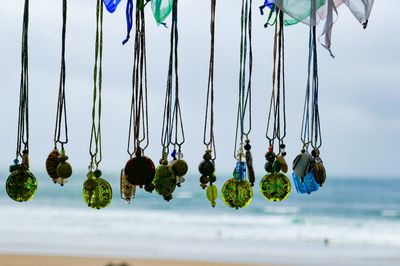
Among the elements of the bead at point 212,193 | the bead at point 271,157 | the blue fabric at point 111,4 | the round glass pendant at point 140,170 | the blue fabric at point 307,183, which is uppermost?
the blue fabric at point 111,4

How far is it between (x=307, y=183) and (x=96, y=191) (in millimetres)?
577

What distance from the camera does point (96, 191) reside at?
2.10 meters

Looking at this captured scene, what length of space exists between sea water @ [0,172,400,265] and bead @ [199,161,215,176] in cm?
351

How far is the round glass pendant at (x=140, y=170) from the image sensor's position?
6.63 feet

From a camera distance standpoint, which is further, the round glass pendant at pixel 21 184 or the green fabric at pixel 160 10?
the green fabric at pixel 160 10

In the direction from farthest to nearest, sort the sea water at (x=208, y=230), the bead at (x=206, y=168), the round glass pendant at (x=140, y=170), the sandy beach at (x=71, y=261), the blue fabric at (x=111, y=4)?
the sea water at (x=208, y=230) < the sandy beach at (x=71, y=261) < the blue fabric at (x=111, y=4) < the bead at (x=206, y=168) < the round glass pendant at (x=140, y=170)

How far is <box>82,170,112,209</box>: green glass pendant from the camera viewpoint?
82.3 inches

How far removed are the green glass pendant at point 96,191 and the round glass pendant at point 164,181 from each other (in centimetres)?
13

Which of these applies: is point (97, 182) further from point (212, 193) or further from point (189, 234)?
point (189, 234)

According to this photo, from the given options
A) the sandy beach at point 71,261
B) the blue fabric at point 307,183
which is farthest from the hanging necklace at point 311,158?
the sandy beach at point 71,261

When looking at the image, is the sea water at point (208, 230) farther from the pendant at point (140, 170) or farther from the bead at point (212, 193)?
the pendant at point (140, 170)

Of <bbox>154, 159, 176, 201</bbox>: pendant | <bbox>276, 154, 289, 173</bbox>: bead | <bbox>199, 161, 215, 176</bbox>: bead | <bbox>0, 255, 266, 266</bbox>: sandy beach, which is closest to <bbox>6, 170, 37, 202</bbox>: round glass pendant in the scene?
<bbox>154, 159, 176, 201</bbox>: pendant

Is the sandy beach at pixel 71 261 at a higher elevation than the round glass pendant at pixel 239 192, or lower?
lower

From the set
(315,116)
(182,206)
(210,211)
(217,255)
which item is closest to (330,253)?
(217,255)
